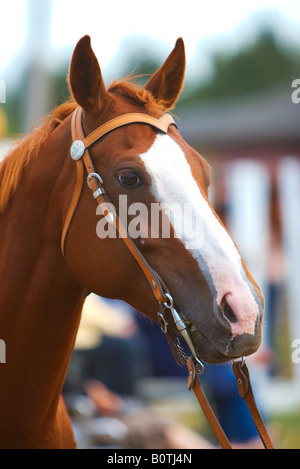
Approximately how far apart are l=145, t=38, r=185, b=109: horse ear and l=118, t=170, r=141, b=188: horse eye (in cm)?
45

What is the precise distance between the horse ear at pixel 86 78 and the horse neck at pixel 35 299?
185 mm

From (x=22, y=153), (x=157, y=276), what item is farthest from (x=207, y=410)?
(x=22, y=153)

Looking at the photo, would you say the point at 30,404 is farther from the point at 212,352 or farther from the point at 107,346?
the point at 107,346

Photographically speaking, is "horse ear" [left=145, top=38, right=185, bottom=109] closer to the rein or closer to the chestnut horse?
the chestnut horse

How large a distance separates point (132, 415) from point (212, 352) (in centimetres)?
279

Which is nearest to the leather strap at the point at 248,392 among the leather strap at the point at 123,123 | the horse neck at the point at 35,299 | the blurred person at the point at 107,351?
the horse neck at the point at 35,299

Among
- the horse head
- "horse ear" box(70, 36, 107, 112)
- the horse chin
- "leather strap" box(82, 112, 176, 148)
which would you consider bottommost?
the horse chin

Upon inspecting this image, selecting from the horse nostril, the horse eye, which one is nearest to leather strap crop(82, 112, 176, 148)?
the horse eye

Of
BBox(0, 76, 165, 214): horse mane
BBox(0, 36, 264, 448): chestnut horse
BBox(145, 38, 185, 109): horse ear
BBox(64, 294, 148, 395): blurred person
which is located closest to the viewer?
BBox(0, 36, 264, 448): chestnut horse

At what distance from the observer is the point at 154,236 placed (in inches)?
77.8

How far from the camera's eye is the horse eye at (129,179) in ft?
6.58

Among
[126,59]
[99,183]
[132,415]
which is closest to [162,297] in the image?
[99,183]

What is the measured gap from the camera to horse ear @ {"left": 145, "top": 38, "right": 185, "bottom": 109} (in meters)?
2.32

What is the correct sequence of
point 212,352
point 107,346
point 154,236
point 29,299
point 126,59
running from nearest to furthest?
point 212,352, point 154,236, point 29,299, point 107,346, point 126,59
